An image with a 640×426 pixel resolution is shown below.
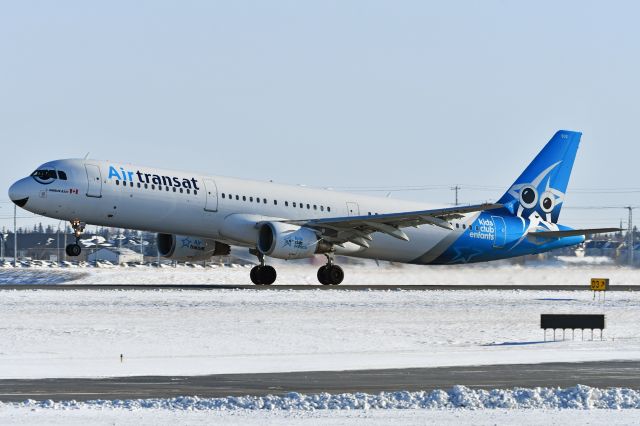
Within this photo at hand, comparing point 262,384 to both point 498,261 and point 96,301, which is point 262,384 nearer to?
point 96,301

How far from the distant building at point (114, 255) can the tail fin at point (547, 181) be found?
351 feet

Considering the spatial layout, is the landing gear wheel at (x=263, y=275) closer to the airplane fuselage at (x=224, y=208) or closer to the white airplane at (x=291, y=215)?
the white airplane at (x=291, y=215)

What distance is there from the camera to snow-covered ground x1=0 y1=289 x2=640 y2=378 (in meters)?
23.4

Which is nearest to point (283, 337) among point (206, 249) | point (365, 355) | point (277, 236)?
point (365, 355)

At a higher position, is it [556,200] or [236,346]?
[556,200]

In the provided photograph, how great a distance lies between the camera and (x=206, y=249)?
53750 millimetres

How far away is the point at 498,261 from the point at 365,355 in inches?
1414

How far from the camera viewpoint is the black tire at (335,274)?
53250 mm

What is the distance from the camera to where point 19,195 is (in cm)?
4703

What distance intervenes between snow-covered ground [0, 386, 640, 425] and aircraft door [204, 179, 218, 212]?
105 feet

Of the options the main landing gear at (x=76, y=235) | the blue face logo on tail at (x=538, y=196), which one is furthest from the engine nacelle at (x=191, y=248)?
the blue face logo on tail at (x=538, y=196)

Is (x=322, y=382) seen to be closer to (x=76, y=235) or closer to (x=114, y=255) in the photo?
(x=76, y=235)

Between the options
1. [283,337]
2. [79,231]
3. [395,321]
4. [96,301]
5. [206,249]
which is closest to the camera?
[283,337]

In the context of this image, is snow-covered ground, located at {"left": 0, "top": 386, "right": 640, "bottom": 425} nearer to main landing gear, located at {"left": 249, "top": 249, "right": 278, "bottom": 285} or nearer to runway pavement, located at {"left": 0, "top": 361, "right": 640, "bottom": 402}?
runway pavement, located at {"left": 0, "top": 361, "right": 640, "bottom": 402}
